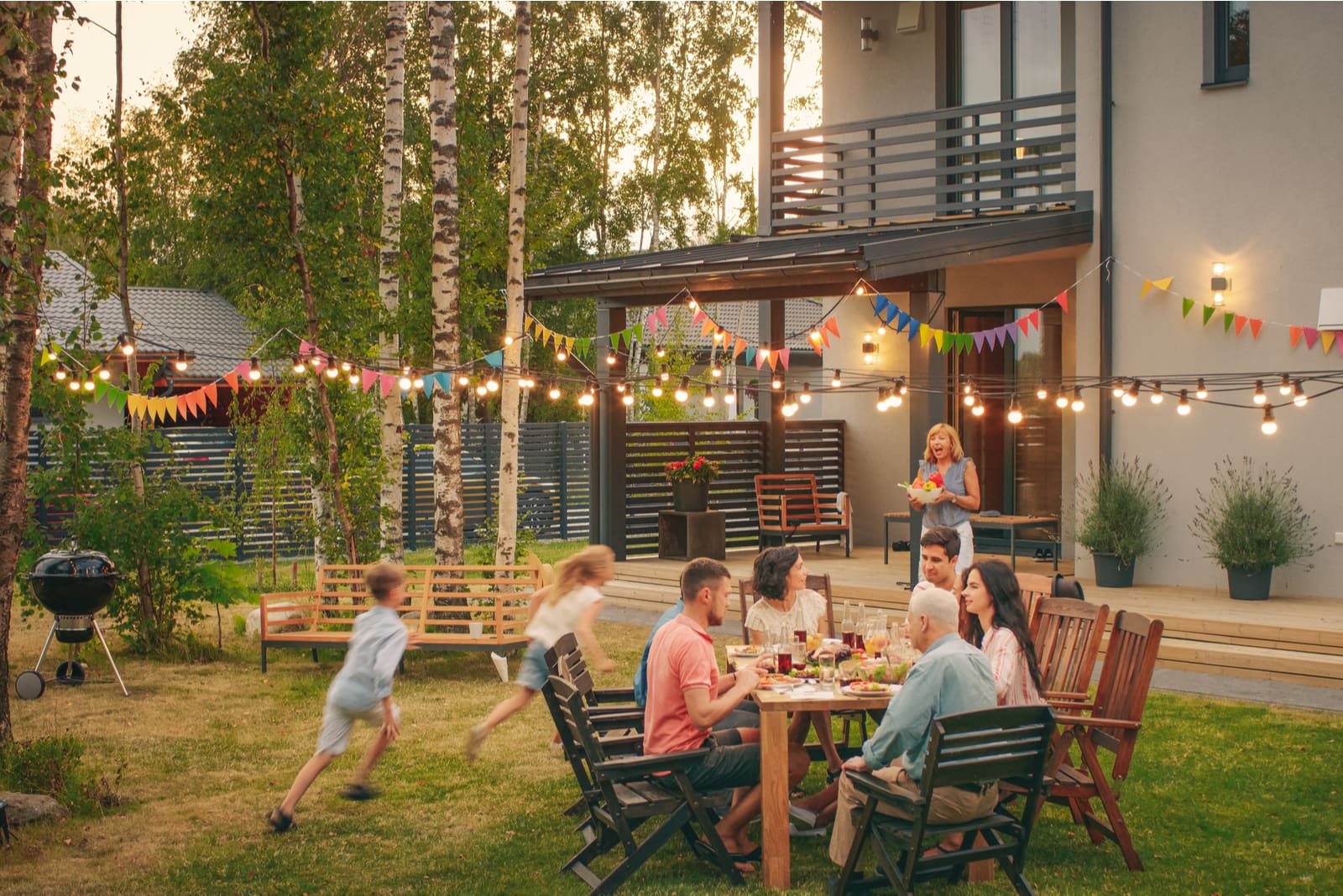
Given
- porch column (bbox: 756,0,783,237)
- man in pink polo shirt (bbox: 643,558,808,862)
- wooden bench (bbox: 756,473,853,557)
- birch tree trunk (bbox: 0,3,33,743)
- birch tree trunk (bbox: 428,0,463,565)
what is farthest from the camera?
porch column (bbox: 756,0,783,237)

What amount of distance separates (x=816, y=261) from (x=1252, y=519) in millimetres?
4181

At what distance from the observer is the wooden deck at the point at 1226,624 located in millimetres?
9008

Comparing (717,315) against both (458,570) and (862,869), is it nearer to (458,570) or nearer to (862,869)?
(458,570)

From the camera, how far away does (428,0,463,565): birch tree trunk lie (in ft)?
35.3

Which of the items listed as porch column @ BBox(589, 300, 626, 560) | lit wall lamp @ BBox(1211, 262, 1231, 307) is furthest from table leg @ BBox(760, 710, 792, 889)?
porch column @ BBox(589, 300, 626, 560)

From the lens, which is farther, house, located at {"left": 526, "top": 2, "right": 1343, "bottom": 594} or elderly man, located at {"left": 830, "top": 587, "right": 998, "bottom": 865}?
house, located at {"left": 526, "top": 2, "right": 1343, "bottom": 594}

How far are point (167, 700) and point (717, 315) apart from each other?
25.5 metres

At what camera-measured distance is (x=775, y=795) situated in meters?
5.35

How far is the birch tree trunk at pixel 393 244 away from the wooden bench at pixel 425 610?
997 mm

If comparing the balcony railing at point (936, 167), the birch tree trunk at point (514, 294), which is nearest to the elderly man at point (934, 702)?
the birch tree trunk at point (514, 294)

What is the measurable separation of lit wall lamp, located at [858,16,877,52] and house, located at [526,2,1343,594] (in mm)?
571

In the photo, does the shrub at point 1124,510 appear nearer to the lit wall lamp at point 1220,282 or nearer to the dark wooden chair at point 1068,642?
the lit wall lamp at point 1220,282

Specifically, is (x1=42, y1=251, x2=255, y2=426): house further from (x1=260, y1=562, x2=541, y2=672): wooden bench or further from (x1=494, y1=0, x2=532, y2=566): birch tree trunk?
(x1=260, y1=562, x2=541, y2=672): wooden bench

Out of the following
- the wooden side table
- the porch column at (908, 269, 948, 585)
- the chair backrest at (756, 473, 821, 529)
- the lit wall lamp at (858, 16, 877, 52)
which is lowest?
the wooden side table
